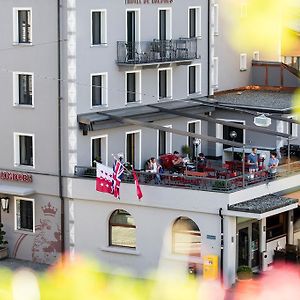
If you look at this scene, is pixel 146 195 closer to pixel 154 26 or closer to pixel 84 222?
pixel 84 222

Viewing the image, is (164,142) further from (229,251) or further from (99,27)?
(229,251)

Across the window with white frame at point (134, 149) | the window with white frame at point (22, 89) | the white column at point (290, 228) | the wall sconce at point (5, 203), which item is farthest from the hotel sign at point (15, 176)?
the white column at point (290, 228)

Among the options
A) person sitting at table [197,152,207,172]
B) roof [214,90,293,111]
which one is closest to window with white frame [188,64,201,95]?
roof [214,90,293,111]

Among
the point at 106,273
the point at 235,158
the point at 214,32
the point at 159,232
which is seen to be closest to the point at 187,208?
the point at 159,232

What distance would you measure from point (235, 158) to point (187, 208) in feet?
31.1

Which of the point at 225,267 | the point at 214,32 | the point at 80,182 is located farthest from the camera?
the point at 214,32

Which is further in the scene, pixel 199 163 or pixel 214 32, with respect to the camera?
pixel 214 32

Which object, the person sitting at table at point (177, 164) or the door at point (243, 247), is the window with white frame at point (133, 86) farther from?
the door at point (243, 247)

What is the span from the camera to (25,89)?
A: 3500 centimetres

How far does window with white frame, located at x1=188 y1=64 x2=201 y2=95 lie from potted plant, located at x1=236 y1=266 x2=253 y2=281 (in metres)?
11.8

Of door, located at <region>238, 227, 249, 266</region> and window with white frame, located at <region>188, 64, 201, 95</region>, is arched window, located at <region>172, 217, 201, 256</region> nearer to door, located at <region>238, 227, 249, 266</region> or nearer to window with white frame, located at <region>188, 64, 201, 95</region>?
door, located at <region>238, 227, 249, 266</region>

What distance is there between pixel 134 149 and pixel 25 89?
5200mm

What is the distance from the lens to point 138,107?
37.3 meters

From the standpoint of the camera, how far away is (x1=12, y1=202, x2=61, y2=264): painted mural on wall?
3456 cm
